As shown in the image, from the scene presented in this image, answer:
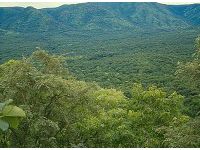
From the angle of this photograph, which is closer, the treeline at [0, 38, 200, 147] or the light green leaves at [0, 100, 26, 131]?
the light green leaves at [0, 100, 26, 131]

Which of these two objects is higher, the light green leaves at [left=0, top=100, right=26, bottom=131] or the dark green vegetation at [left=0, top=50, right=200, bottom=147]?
the light green leaves at [left=0, top=100, right=26, bottom=131]

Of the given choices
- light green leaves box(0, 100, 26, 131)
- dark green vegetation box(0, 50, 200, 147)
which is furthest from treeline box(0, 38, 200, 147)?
light green leaves box(0, 100, 26, 131)

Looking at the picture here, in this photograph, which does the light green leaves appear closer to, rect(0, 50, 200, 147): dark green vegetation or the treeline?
the treeline

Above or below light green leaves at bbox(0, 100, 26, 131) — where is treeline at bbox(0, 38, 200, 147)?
below

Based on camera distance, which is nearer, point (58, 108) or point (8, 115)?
point (8, 115)

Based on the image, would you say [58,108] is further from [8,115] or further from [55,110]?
[8,115]

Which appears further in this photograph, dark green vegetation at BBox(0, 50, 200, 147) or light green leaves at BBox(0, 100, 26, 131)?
dark green vegetation at BBox(0, 50, 200, 147)

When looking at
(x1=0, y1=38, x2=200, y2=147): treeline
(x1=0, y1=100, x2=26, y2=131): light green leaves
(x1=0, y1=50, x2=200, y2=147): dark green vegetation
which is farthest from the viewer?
(x1=0, y1=50, x2=200, y2=147): dark green vegetation

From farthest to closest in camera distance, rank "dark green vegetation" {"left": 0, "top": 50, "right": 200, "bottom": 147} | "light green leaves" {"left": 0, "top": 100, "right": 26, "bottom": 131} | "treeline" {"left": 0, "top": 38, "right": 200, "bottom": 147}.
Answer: "dark green vegetation" {"left": 0, "top": 50, "right": 200, "bottom": 147}, "treeline" {"left": 0, "top": 38, "right": 200, "bottom": 147}, "light green leaves" {"left": 0, "top": 100, "right": 26, "bottom": 131}

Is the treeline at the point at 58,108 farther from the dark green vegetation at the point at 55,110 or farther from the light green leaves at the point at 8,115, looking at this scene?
the light green leaves at the point at 8,115

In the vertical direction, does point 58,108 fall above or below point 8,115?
below

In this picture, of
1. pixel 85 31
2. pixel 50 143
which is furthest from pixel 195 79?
pixel 85 31

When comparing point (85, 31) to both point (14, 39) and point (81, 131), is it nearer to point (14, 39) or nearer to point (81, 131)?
point (14, 39)

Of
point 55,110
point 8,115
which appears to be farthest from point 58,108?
point 8,115
